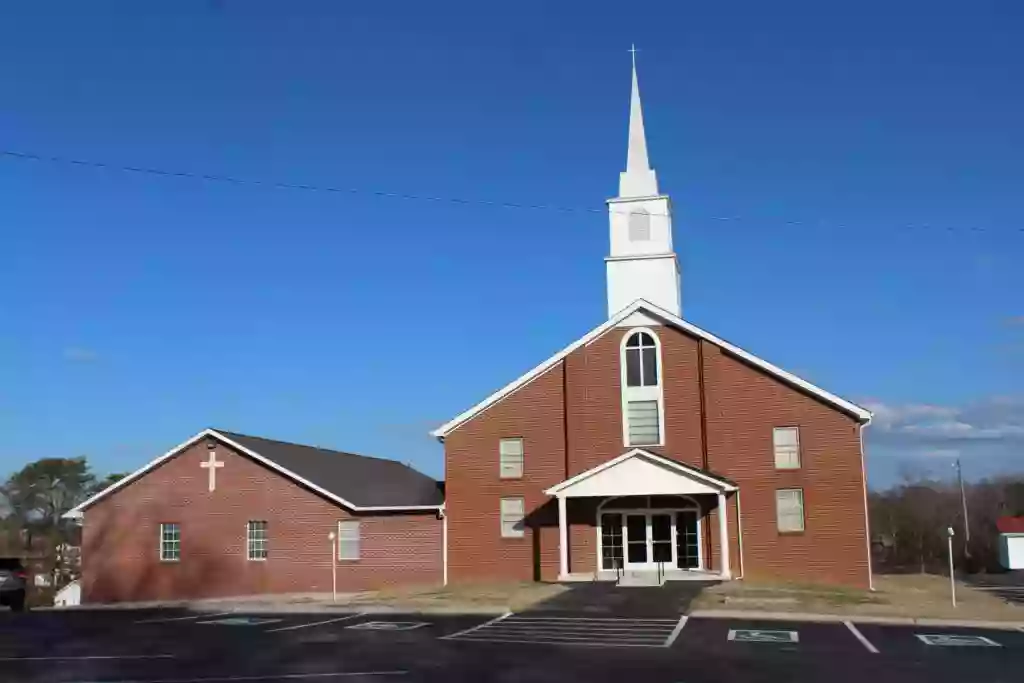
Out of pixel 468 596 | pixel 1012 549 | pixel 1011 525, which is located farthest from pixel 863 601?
pixel 1011 525

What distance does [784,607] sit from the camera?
23969 mm

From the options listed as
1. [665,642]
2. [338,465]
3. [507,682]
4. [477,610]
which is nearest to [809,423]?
[477,610]

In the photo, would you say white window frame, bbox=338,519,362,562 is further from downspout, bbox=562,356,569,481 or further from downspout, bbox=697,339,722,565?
downspout, bbox=697,339,722,565

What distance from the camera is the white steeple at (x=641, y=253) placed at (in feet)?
123

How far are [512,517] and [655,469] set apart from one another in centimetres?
558

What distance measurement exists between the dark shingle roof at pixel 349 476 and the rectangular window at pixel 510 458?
2542 millimetres

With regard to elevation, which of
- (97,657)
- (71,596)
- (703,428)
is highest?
(703,428)

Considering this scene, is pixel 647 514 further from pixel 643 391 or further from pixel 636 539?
pixel 643 391

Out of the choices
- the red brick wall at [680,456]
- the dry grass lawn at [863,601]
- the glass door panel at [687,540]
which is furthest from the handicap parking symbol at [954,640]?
the glass door panel at [687,540]

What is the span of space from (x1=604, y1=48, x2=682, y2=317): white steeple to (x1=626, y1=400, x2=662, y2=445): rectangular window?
459 cm

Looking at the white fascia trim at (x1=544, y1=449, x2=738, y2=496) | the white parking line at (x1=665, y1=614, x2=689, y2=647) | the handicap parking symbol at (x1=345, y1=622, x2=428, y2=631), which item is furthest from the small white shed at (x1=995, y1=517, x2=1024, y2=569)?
the handicap parking symbol at (x1=345, y1=622, x2=428, y2=631)

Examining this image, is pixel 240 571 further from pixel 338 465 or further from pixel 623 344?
pixel 623 344

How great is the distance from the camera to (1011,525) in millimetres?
57438

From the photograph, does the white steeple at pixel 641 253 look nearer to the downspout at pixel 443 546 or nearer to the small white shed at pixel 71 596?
the downspout at pixel 443 546
